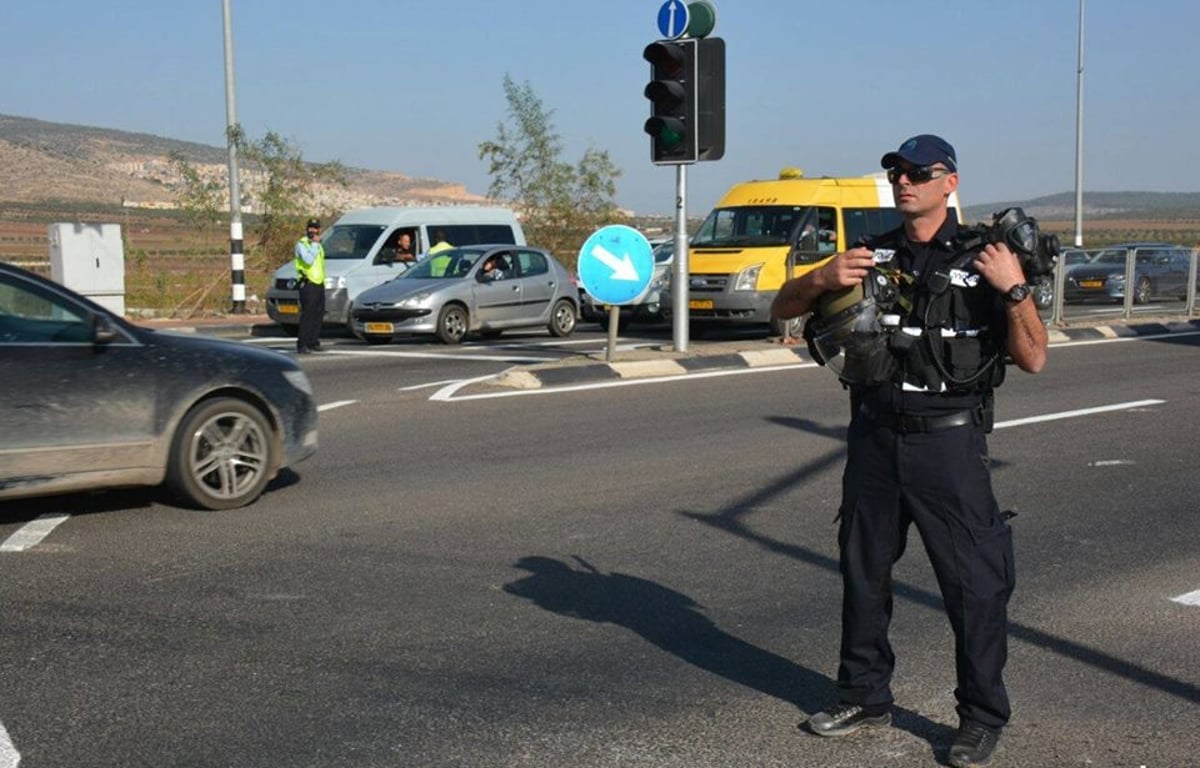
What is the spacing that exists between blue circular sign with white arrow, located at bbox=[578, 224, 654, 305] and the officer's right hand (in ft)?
34.8

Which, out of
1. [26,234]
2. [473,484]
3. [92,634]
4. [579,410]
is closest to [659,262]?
[579,410]

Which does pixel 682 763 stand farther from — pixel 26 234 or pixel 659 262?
pixel 26 234

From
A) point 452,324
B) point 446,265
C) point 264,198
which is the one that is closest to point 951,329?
point 452,324

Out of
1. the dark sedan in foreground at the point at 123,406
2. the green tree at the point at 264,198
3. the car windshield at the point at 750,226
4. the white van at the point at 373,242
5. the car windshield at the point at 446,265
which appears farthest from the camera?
the green tree at the point at 264,198

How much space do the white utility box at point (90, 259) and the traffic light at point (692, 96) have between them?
10.1m

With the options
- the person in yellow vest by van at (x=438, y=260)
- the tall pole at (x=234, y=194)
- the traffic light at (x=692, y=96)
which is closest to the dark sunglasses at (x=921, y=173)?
the traffic light at (x=692, y=96)

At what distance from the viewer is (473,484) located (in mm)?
9195

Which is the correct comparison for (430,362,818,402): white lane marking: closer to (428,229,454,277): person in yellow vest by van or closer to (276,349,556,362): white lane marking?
(276,349,556,362): white lane marking

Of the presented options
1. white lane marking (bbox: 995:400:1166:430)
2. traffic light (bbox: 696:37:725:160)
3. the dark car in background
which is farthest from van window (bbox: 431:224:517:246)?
white lane marking (bbox: 995:400:1166:430)

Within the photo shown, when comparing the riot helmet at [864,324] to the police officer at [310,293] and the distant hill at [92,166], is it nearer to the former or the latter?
the police officer at [310,293]

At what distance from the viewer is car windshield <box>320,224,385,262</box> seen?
77.0 feet

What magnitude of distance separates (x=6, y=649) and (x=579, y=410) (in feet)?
24.4

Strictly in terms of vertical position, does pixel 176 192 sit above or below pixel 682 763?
above

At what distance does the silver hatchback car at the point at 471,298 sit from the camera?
2016 centimetres
